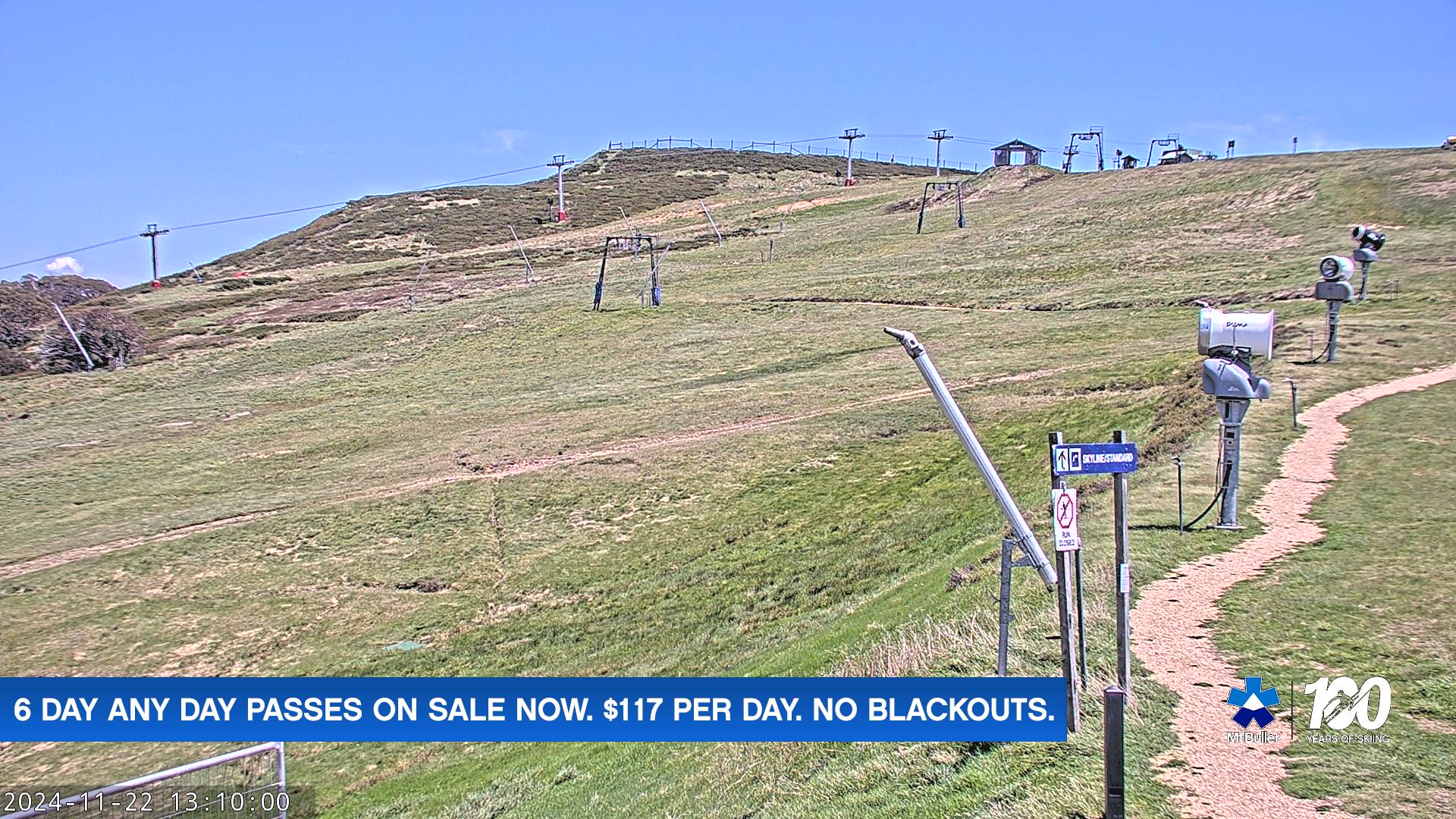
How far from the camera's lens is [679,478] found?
3114 cm

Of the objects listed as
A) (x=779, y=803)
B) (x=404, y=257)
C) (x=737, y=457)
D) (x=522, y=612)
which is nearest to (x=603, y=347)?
(x=737, y=457)

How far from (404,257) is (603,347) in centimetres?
6224

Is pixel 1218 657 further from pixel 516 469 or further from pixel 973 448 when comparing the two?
pixel 516 469

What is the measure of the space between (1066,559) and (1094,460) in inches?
35.5

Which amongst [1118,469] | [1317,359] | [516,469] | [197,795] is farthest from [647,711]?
[1317,359]

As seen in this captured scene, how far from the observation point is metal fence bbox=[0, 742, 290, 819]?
1189cm

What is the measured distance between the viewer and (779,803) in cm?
1048

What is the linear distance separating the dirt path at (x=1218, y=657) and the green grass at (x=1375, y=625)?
0.70ft

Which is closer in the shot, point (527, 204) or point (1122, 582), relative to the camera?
point (1122, 582)

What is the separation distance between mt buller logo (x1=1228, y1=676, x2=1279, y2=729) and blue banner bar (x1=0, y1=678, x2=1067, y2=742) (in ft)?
4.96

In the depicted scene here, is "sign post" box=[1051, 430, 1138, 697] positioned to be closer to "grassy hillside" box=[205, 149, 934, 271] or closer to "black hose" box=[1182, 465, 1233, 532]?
"black hose" box=[1182, 465, 1233, 532]

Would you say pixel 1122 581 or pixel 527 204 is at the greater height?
pixel 527 204

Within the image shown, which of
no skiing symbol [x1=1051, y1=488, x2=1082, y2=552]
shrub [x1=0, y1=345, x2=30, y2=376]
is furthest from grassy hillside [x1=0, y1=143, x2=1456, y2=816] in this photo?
shrub [x1=0, y1=345, x2=30, y2=376]

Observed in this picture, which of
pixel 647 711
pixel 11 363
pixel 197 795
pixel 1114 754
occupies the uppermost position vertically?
pixel 11 363
